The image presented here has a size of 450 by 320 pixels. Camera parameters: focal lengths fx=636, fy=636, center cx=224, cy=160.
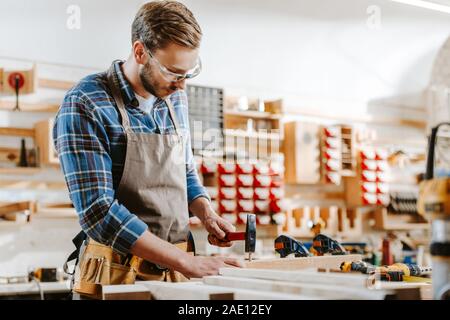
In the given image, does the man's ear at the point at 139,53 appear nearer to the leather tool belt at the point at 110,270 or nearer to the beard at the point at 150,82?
the beard at the point at 150,82

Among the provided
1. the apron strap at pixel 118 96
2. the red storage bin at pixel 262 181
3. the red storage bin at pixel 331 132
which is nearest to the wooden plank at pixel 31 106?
the red storage bin at pixel 262 181

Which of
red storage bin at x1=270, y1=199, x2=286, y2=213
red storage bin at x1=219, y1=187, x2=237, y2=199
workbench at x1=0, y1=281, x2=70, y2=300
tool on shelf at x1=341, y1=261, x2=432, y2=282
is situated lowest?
workbench at x1=0, y1=281, x2=70, y2=300

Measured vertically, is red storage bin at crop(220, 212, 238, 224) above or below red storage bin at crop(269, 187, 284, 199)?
below

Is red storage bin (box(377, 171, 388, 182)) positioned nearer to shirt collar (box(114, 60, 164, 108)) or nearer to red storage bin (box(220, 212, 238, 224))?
red storage bin (box(220, 212, 238, 224))

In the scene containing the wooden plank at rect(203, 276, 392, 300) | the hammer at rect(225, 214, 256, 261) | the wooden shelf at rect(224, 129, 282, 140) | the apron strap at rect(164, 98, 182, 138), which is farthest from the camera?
the wooden shelf at rect(224, 129, 282, 140)

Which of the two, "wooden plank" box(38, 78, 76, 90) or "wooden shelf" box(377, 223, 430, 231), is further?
"wooden shelf" box(377, 223, 430, 231)

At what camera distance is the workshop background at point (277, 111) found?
4.72 m

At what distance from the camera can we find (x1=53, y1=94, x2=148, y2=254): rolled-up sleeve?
195cm

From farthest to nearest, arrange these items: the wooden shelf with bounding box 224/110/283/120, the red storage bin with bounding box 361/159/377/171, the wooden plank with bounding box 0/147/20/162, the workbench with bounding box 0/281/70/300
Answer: the red storage bin with bounding box 361/159/377/171 → the wooden shelf with bounding box 224/110/283/120 → the wooden plank with bounding box 0/147/20/162 → the workbench with bounding box 0/281/70/300

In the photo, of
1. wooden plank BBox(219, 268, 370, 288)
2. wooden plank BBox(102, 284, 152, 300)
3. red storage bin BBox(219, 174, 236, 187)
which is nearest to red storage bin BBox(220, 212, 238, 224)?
red storage bin BBox(219, 174, 236, 187)

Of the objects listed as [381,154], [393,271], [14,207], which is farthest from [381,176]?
[393,271]

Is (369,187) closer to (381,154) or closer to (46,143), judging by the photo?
(381,154)

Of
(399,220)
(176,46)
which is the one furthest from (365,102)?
(176,46)
